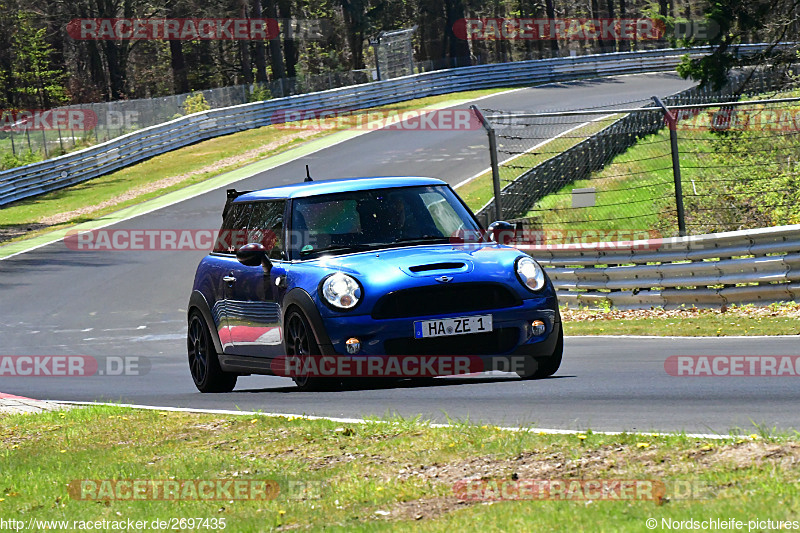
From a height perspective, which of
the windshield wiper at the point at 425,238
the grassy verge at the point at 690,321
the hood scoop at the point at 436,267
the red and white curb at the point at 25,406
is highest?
the windshield wiper at the point at 425,238

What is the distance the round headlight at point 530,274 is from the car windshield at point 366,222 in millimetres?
884

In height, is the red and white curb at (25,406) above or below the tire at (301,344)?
below

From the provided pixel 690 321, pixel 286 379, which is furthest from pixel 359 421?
pixel 690 321

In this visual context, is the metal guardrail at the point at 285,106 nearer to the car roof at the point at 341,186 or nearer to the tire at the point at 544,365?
the car roof at the point at 341,186

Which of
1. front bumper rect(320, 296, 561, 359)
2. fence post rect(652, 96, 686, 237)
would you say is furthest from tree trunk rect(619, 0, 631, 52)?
front bumper rect(320, 296, 561, 359)

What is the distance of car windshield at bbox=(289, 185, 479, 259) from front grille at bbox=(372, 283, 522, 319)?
A: 2.95 ft

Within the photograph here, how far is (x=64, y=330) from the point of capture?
18.7 m

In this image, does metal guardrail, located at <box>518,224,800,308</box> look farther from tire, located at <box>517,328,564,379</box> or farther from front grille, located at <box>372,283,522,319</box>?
front grille, located at <box>372,283,522,319</box>

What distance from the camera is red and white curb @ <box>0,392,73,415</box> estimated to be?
9844 millimetres

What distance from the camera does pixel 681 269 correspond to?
14.5 metres

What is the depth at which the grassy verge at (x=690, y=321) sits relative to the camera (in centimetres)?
1209

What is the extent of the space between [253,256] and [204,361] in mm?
1942

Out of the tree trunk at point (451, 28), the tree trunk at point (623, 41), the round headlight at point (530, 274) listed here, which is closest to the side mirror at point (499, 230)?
the round headlight at point (530, 274)

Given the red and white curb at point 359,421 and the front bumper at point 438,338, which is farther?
the front bumper at point 438,338
